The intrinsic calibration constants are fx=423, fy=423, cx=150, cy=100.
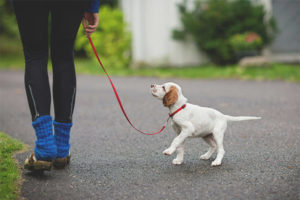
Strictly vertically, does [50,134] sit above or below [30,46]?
below

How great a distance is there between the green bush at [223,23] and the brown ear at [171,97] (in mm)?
8304

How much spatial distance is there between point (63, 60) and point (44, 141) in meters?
0.61

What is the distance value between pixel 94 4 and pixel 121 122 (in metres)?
2.27

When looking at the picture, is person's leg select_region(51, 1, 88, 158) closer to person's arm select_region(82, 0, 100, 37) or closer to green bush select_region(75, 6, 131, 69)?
person's arm select_region(82, 0, 100, 37)

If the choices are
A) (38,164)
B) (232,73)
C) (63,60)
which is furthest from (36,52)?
(232,73)

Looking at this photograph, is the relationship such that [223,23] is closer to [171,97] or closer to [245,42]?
[245,42]

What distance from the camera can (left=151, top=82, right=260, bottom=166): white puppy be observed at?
3123 millimetres

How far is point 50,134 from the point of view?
287 cm

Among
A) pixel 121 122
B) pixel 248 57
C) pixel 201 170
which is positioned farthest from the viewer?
pixel 248 57

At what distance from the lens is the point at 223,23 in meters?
11.3

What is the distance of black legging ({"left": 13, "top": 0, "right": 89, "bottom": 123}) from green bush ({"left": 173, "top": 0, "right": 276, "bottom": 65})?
8.55m

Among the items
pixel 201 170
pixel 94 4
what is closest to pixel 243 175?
pixel 201 170

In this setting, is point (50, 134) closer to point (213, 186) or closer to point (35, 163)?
point (35, 163)

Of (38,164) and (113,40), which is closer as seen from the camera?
(38,164)
